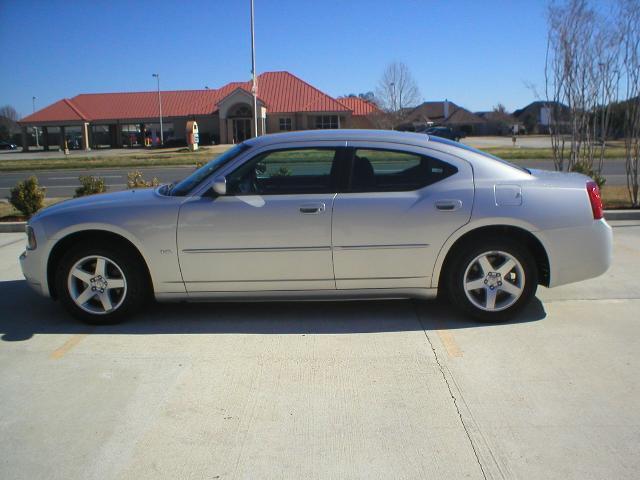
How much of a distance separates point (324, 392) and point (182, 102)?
6036 cm

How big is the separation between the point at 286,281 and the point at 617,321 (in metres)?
2.76

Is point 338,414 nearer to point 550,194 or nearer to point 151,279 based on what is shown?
point 151,279

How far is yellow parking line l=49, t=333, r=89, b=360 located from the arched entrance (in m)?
51.0

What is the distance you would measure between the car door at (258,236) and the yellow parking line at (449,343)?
3.18ft

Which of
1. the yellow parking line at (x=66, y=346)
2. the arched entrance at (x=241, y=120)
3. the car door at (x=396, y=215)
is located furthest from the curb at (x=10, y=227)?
the arched entrance at (x=241, y=120)

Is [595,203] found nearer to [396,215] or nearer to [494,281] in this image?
[494,281]

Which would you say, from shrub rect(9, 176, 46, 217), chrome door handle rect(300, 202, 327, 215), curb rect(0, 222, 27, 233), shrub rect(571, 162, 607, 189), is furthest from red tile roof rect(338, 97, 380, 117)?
chrome door handle rect(300, 202, 327, 215)

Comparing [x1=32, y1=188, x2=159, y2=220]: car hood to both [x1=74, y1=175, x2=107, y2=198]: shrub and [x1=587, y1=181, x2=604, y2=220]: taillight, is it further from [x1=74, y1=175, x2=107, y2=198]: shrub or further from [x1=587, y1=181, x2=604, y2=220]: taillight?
[x1=74, y1=175, x2=107, y2=198]: shrub

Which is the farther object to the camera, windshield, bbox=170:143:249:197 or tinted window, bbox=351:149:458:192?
windshield, bbox=170:143:249:197

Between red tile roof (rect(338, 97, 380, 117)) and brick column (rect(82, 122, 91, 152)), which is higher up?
red tile roof (rect(338, 97, 380, 117))

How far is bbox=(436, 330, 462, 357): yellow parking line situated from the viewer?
4.55 metres

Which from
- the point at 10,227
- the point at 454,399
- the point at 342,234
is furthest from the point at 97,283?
the point at 10,227

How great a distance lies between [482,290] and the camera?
16.7 feet

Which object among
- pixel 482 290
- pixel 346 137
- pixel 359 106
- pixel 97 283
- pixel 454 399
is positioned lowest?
pixel 454 399
